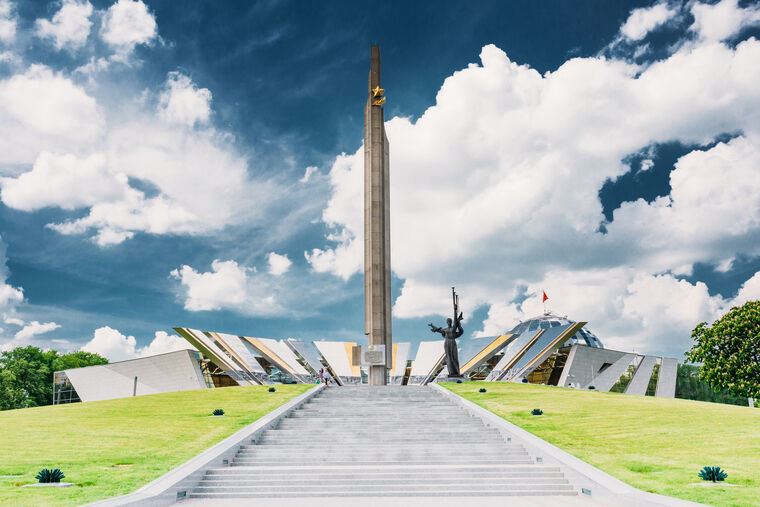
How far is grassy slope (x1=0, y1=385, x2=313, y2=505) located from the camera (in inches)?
446

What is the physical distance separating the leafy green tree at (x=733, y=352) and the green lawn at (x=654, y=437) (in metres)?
8.21

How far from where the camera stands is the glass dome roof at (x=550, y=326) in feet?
158

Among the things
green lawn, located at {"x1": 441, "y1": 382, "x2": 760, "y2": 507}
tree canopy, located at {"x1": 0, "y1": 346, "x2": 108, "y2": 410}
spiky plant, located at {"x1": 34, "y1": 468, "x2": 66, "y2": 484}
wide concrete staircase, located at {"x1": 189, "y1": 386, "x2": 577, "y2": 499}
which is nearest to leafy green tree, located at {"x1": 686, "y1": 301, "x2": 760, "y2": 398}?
green lawn, located at {"x1": 441, "y1": 382, "x2": 760, "y2": 507}

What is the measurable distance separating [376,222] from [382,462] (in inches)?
1109

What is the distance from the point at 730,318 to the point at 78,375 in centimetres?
4274

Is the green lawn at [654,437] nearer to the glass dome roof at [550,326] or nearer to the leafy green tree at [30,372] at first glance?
the glass dome roof at [550,326]

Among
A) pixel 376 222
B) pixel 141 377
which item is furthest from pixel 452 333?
pixel 141 377

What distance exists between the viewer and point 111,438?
16.8 metres

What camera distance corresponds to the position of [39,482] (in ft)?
37.7

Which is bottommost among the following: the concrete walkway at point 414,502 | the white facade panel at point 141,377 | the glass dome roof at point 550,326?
the concrete walkway at point 414,502

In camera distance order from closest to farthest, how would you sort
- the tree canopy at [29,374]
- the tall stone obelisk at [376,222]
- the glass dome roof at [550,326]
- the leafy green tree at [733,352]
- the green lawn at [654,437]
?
1. the green lawn at [654,437]
2. the leafy green tree at [733,352]
3. the tall stone obelisk at [376,222]
4. the glass dome roof at [550,326]
5. the tree canopy at [29,374]

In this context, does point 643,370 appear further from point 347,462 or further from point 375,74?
point 347,462

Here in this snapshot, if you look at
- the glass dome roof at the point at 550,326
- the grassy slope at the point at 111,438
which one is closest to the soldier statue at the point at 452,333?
the grassy slope at the point at 111,438

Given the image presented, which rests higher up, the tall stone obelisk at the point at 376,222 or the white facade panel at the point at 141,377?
the tall stone obelisk at the point at 376,222
